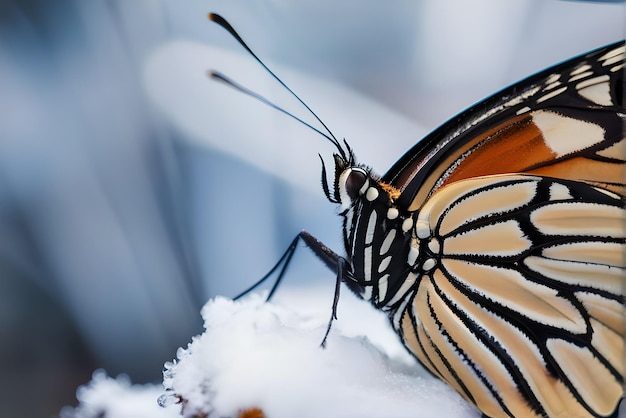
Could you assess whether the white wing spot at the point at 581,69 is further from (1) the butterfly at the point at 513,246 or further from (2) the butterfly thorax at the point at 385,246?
(2) the butterfly thorax at the point at 385,246

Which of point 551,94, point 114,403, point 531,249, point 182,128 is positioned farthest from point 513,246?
point 182,128

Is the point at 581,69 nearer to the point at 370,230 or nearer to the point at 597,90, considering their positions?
the point at 597,90

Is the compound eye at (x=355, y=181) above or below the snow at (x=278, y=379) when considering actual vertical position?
above

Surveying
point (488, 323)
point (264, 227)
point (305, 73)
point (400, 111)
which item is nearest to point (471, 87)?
point (400, 111)

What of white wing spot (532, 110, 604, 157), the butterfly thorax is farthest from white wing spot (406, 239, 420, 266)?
white wing spot (532, 110, 604, 157)

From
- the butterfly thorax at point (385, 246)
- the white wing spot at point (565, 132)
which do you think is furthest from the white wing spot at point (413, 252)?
the white wing spot at point (565, 132)

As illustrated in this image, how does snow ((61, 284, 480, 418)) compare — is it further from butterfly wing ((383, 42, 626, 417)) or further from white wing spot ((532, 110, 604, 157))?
white wing spot ((532, 110, 604, 157))

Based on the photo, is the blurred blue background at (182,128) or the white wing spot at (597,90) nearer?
the white wing spot at (597,90)
